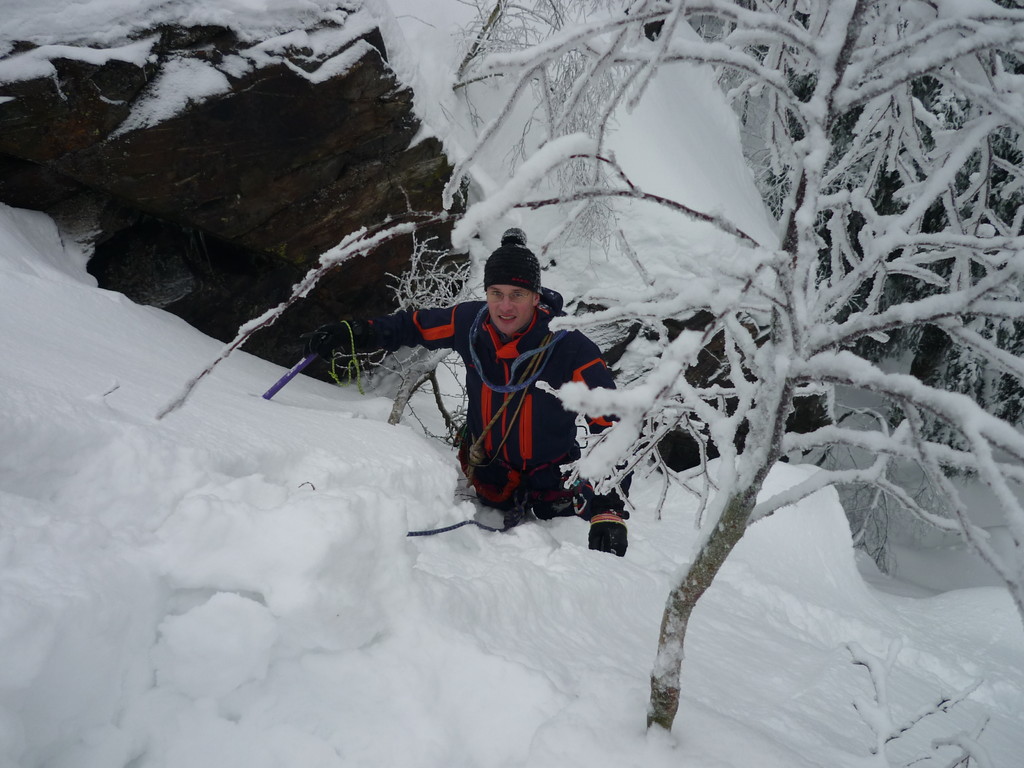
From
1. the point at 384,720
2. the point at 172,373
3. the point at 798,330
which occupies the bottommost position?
the point at 172,373

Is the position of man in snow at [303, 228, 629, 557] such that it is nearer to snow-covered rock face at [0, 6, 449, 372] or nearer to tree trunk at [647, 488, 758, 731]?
snow-covered rock face at [0, 6, 449, 372]

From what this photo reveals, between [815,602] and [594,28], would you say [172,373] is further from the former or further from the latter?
[815,602]

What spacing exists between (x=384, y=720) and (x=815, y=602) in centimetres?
254

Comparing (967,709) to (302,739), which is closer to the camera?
(302,739)

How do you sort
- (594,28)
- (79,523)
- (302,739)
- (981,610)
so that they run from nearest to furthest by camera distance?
(594,28) < (302,739) < (79,523) < (981,610)

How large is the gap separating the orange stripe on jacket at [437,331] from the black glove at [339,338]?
0.76 feet

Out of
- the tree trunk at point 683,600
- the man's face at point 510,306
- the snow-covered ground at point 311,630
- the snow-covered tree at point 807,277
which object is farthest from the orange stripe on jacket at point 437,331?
the tree trunk at point 683,600

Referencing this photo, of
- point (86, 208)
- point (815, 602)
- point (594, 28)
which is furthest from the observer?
point (86, 208)

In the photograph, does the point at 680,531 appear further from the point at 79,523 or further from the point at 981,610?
the point at 79,523

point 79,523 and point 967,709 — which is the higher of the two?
point 79,523

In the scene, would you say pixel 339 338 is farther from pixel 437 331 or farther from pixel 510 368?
pixel 510 368

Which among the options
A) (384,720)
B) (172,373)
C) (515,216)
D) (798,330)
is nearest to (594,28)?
(798,330)

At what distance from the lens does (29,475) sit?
1099 mm

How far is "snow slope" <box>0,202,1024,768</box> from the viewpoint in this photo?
2.80ft
